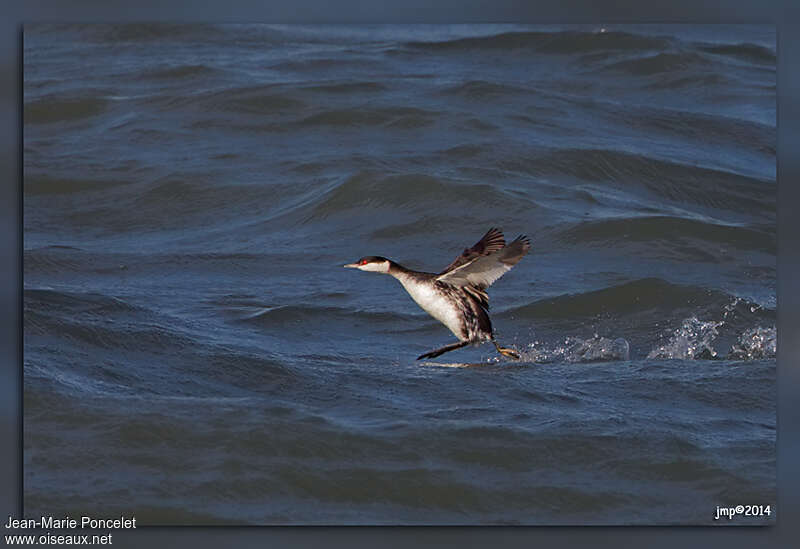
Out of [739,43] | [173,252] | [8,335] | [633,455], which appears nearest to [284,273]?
[173,252]

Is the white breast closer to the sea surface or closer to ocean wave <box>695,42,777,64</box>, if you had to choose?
the sea surface

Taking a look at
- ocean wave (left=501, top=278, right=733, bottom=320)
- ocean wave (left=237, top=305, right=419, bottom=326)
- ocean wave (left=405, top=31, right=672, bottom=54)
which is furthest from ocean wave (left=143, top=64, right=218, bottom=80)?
ocean wave (left=501, top=278, right=733, bottom=320)

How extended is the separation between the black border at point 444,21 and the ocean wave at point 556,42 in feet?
2.59

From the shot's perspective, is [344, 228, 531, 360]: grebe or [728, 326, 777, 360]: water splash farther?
[728, 326, 777, 360]: water splash

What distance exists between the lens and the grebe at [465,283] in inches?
235

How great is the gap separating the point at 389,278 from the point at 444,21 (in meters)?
1.61

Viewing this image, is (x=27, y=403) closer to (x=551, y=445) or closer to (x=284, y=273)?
(x=284, y=273)

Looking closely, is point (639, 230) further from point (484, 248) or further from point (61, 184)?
point (61, 184)

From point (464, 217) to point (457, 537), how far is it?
2.44 meters

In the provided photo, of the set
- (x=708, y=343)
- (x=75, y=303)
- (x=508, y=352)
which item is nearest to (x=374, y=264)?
(x=508, y=352)

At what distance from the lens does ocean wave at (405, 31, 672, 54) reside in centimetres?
703
